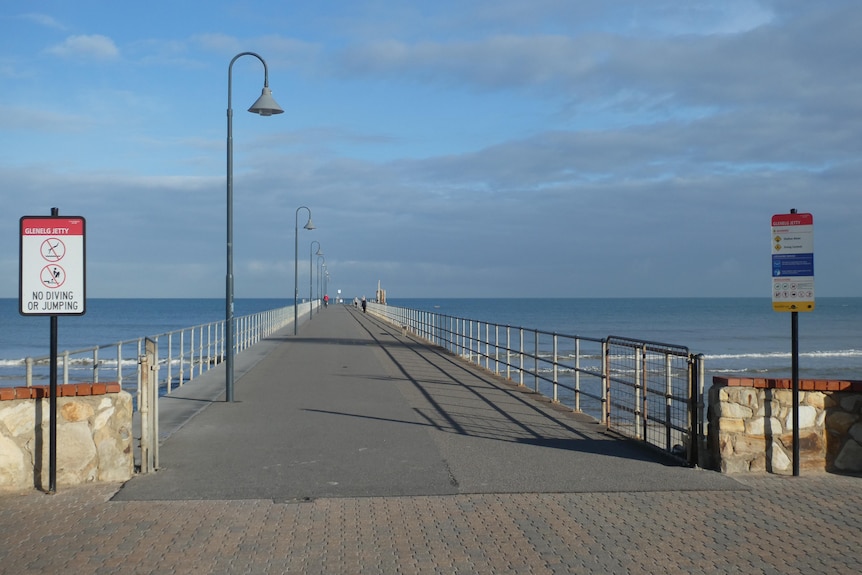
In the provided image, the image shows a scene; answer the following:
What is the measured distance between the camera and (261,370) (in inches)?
803

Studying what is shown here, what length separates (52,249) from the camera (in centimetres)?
805

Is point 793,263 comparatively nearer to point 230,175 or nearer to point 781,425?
point 781,425

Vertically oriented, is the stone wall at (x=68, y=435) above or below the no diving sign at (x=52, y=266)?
below

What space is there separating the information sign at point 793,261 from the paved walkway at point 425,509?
1.72m

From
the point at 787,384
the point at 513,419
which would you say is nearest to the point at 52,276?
the point at 513,419

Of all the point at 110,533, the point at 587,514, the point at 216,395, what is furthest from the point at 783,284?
the point at 216,395

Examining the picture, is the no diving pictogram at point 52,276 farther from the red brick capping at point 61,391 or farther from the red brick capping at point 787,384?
the red brick capping at point 787,384

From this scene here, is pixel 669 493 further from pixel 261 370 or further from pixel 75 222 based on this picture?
pixel 261 370

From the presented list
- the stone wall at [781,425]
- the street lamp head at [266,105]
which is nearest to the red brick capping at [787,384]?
the stone wall at [781,425]

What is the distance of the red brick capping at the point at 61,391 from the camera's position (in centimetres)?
778

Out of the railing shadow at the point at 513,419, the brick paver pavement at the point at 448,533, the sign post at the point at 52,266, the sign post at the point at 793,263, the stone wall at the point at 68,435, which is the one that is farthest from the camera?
the railing shadow at the point at 513,419

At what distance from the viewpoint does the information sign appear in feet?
28.8

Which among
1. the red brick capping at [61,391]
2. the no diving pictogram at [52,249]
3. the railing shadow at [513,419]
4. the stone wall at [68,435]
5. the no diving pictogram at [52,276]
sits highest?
the no diving pictogram at [52,249]

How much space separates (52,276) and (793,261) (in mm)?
7040
